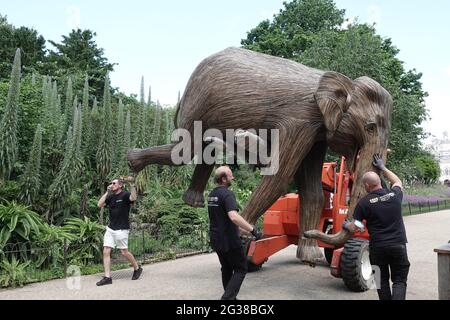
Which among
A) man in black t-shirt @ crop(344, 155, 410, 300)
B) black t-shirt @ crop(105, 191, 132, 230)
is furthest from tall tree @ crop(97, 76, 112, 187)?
man in black t-shirt @ crop(344, 155, 410, 300)

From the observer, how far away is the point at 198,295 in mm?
5250

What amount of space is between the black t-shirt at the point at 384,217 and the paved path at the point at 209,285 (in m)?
1.44

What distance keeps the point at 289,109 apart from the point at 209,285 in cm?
241

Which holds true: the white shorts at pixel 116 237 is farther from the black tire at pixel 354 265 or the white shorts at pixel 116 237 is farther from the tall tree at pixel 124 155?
the tall tree at pixel 124 155

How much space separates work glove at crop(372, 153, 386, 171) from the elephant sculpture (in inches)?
1.9

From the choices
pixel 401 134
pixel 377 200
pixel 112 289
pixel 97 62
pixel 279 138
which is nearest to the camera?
pixel 377 200

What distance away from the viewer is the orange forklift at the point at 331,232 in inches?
210

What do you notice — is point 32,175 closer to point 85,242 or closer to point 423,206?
point 85,242

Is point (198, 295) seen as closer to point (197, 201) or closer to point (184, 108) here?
point (197, 201)

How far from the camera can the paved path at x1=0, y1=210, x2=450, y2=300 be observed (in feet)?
17.3

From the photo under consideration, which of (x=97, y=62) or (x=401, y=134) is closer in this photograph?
(x=401, y=134)

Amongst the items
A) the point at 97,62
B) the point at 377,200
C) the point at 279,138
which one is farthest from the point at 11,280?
the point at 97,62

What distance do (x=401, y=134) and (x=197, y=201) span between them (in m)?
10.7

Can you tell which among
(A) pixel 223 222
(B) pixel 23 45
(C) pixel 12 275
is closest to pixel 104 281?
(C) pixel 12 275
